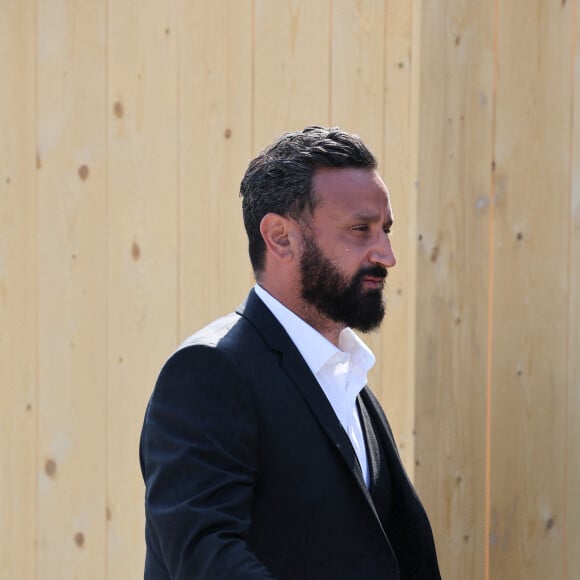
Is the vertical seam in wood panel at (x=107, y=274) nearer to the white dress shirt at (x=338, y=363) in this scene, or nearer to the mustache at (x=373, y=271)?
the white dress shirt at (x=338, y=363)

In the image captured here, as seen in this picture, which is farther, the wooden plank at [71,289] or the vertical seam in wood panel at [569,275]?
the wooden plank at [71,289]

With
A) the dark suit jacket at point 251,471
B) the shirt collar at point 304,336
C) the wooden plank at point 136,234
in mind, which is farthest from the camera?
the wooden plank at point 136,234

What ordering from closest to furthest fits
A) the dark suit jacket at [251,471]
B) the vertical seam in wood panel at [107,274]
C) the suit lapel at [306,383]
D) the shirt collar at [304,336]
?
the dark suit jacket at [251,471] → the suit lapel at [306,383] → the shirt collar at [304,336] → the vertical seam in wood panel at [107,274]

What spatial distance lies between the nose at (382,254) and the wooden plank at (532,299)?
104 cm

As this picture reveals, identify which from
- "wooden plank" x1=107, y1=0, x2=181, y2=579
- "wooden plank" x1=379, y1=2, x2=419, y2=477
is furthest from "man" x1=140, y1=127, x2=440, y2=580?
"wooden plank" x1=107, y1=0, x2=181, y2=579

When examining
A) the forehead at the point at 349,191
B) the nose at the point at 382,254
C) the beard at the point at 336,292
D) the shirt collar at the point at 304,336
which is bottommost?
the shirt collar at the point at 304,336

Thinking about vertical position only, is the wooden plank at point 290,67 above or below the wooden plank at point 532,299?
above

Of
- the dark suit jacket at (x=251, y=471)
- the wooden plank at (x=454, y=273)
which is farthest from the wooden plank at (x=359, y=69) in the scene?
the dark suit jacket at (x=251, y=471)

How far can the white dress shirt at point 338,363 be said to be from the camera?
212 centimetres

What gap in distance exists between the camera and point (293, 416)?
1.99 meters

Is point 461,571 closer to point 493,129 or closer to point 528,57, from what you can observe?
point 493,129

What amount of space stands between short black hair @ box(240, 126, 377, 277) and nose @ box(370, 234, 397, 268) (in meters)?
0.13

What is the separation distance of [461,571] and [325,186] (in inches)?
53.5

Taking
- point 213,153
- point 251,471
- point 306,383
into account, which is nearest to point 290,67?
point 213,153
